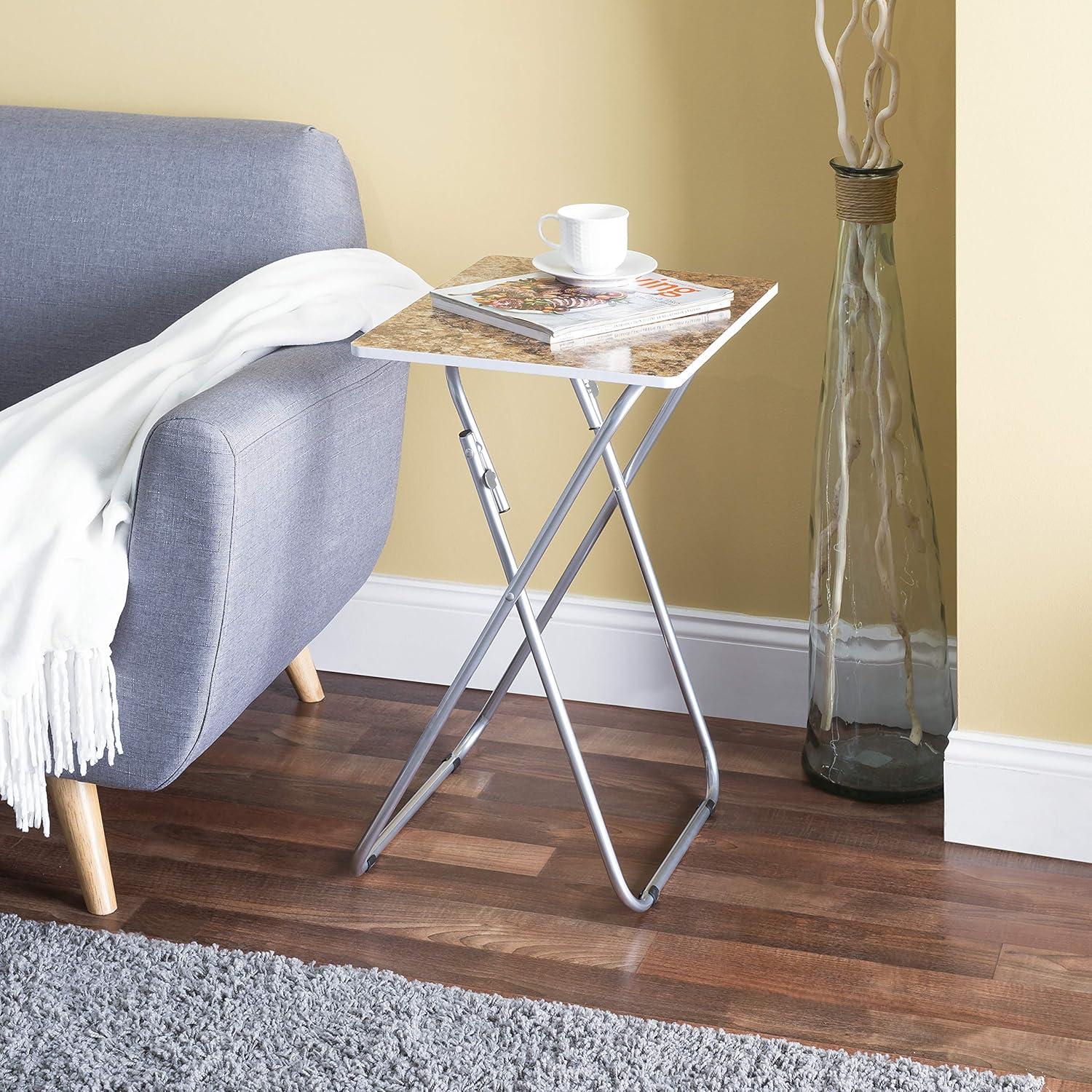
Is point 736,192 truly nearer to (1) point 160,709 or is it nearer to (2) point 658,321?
(2) point 658,321

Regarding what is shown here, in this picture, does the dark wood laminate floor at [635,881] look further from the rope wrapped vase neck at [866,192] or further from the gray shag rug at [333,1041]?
the rope wrapped vase neck at [866,192]

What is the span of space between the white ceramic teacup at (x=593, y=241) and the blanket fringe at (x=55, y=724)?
2.31ft

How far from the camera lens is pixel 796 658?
223 cm

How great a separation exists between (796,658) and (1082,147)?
89cm

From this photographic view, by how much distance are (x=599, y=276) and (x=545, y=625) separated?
1.50 ft

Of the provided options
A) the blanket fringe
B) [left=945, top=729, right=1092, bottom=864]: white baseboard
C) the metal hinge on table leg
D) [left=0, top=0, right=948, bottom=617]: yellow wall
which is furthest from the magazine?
[left=945, top=729, right=1092, bottom=864]: white baseboard

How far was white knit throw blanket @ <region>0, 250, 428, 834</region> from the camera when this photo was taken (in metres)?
1.57

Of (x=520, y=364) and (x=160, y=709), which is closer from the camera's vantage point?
(x=520, y=364)

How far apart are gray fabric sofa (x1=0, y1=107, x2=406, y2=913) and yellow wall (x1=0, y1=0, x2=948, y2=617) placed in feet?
0.49

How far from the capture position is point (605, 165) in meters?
2.12

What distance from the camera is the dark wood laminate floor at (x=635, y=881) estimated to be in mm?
1610

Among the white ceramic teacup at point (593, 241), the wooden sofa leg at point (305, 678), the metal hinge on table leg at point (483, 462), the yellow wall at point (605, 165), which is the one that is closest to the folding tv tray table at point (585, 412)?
the metal hinge on table leg at point (483, 462)

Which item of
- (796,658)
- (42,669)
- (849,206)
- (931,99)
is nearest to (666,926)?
(796,658)

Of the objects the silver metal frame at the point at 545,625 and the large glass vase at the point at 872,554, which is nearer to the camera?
the silver metal frame at the point at 545,625
